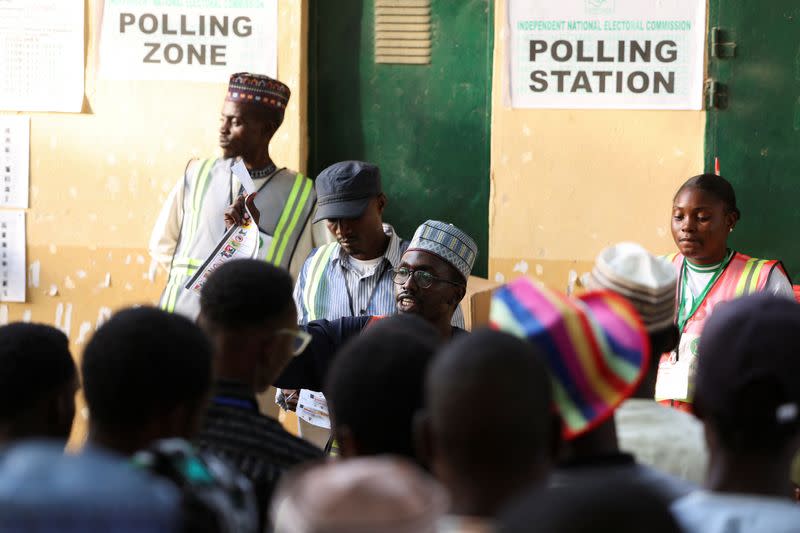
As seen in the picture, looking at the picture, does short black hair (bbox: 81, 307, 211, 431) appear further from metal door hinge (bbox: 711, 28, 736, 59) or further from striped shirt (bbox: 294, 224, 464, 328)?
metal door hinge (bbox: 711, 28, 736, 59)

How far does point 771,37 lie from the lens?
5168mm

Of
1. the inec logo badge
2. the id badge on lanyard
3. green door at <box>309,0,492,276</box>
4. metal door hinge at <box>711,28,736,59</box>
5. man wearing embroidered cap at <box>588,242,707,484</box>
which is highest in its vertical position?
the inec logo badge

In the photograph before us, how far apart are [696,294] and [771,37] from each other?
1.56 metres

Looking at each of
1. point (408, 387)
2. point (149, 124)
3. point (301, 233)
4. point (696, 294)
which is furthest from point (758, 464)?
point (149, 124)

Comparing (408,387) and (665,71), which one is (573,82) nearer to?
(665,71)

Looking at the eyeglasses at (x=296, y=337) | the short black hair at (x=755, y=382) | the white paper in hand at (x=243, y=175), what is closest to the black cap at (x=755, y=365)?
the short black hair at (x=755, y=382)

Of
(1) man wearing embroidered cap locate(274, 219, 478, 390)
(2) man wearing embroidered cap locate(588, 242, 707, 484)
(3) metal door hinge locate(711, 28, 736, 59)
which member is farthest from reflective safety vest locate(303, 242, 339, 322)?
(3) metal door hinge locate(711, 28, 736, 59)

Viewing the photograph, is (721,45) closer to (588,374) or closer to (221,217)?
(221,217)

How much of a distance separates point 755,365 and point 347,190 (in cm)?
264

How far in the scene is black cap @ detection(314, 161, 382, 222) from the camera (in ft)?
14.0

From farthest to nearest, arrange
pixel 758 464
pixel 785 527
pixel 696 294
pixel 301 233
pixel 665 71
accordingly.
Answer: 1. pixel 665 71
2. pixel 301 233
3. pixel 696 294
4. pixel 758 464
5. pixel 785 527

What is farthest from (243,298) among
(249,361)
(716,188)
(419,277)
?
(716,188)

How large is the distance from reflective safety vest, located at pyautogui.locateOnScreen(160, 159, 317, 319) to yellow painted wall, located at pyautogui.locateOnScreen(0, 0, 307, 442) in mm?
581

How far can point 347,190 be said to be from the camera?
426 cm
